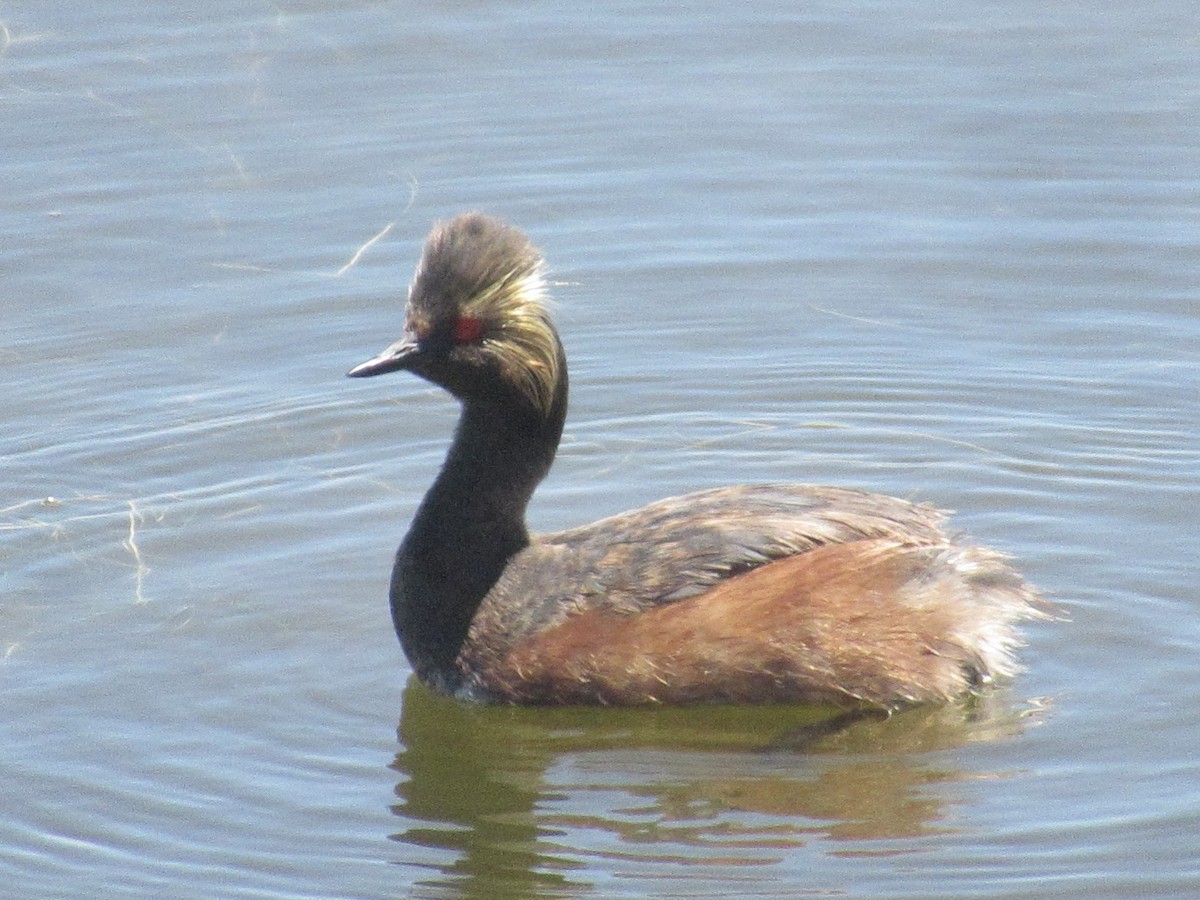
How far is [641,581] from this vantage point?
24.3ft

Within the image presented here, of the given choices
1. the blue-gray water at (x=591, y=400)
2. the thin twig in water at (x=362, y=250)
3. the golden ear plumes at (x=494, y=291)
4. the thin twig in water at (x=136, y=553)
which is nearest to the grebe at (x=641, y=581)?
the golden ear plumes at (x=494, y=291)

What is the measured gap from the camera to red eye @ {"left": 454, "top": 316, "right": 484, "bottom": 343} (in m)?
7.43

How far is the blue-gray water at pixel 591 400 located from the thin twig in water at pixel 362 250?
0.11 ft

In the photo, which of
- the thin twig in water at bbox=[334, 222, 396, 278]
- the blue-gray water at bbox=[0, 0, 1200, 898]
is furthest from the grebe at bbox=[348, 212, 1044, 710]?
the thin twig in water at bbox=[334, 222, 396, 278]

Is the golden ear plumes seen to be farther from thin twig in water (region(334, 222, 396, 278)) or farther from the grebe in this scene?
thin twig in water (region(334, 222, 396, 278))

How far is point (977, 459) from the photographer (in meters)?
9.25

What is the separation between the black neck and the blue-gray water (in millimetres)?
304

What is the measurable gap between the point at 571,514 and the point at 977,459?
1.77 meters

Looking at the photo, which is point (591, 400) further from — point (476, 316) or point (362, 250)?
point (476, 316)

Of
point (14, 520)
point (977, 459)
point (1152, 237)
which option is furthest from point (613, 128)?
point (14, 520)

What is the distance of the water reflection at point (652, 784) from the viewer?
6.63 m

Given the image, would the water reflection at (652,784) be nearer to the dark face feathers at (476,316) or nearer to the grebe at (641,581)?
the grebe at (641,581)

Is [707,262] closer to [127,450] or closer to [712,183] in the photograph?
[712,183]

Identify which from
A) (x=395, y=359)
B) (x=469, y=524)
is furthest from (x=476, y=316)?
(x=469, y=524)
